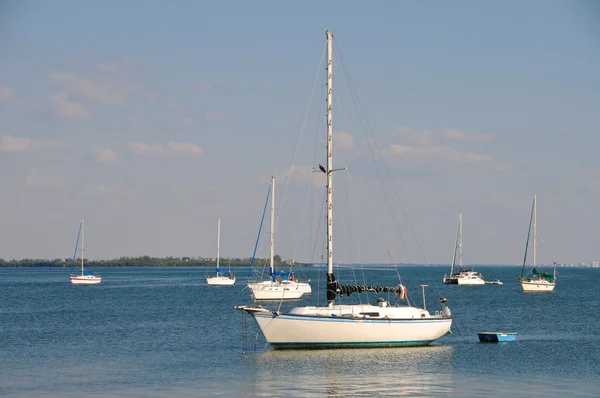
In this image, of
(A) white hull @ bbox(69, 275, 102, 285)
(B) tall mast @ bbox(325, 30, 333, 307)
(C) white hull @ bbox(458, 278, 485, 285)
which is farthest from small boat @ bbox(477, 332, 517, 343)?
(A) white hull @ bbox(69, 275, 102, 285)

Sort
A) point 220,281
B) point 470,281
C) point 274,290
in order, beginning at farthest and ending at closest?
point 470,281 < point 220,281 < point 274,290

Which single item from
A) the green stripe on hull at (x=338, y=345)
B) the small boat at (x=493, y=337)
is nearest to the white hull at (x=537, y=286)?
the small boat at (x=493, y=337)

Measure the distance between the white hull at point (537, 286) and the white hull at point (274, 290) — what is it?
128 feet

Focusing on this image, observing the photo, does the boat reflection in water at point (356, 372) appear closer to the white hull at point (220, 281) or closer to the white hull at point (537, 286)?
the white hull at point (537, 286)

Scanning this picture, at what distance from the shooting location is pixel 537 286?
12950 centimetres

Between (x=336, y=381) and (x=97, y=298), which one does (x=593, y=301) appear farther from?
(x=336, y=381)

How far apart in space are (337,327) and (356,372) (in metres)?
6.76

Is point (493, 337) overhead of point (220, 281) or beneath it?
beneath

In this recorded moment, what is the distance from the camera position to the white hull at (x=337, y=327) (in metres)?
49.5

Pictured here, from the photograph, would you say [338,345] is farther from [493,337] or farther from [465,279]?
[465,279]

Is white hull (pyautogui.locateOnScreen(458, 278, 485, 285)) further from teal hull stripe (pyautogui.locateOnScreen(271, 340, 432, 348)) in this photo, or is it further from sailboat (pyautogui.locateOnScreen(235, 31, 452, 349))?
teal hull stripe (pyautogui.locateOnScreen(271, 340, 432, 348))

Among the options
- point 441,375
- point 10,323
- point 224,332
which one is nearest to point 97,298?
point 10,323

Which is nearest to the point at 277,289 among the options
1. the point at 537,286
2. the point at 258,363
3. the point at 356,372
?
the point at 537,286

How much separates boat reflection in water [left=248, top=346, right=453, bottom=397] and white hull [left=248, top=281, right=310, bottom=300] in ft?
170
